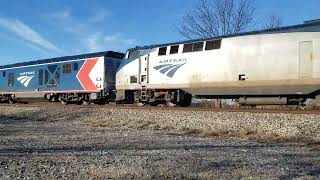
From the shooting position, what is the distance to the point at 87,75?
83.6ft

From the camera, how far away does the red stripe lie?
991 inches

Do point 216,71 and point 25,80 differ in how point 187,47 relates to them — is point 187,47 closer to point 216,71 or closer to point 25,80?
point 216,71

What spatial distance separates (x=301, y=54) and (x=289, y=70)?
28.5 inches

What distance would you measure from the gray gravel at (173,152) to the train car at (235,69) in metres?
2.28

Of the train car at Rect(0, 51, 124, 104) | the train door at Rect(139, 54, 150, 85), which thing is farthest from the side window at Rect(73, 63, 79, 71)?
the train door at Rect(139, 54, 150, 85)

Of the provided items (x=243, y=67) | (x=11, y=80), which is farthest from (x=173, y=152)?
(x=11, y=80)

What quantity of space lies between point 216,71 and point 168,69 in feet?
9.19

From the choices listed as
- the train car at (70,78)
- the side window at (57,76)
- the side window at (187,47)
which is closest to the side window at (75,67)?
the train car at (70,78)

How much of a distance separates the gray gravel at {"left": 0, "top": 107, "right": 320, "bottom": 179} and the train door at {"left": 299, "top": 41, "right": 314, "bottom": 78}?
2.46 m

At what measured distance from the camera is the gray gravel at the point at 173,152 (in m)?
6.24

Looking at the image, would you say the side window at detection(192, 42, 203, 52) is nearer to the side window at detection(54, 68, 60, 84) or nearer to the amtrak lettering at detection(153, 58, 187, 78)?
the amtrak lettering at detection(153, 58, 187, 78)

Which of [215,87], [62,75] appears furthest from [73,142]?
[62,75]

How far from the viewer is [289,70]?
15.1m

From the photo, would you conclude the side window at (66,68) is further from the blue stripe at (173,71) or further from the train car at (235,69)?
the blue stripe at (173,71)
